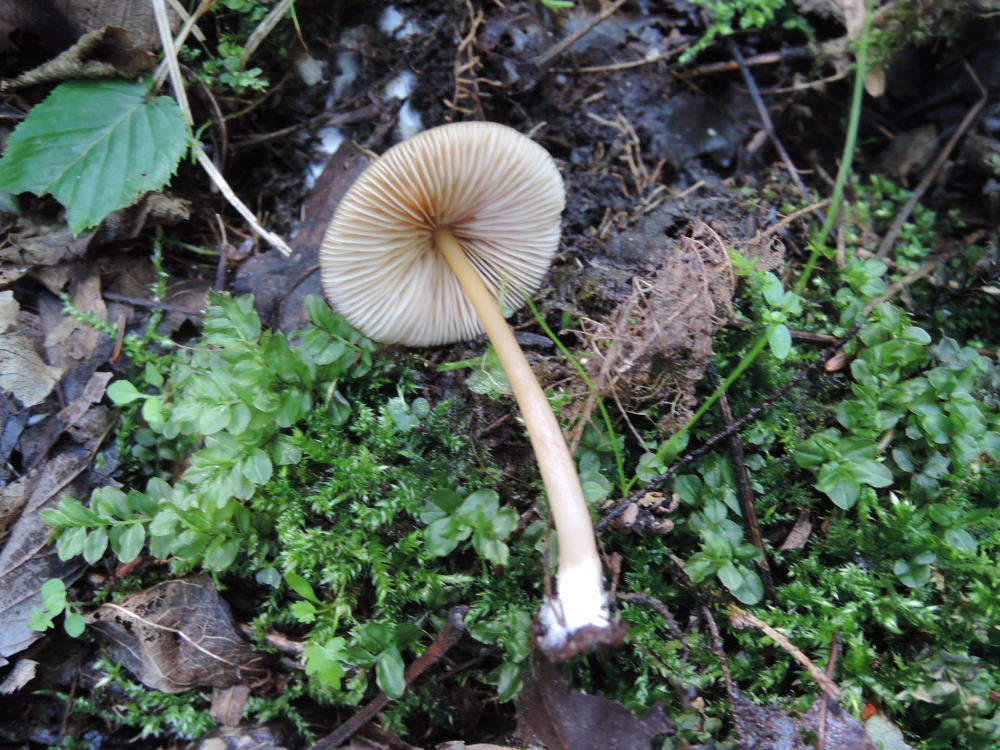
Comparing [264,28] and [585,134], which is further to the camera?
[585,134]

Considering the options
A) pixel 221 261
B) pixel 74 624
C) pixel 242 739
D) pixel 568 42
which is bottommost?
pixel 242 739

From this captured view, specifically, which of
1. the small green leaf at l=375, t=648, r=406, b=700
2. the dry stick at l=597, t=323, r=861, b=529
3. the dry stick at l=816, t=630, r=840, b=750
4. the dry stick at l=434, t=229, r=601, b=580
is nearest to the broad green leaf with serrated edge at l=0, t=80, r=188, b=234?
the dry stick at l=434, t=229, r=601, b=580

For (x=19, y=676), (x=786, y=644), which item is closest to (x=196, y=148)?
(x=19, y=676)

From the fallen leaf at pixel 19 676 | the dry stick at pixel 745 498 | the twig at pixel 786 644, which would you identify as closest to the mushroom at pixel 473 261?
the twig at pixel 786 644

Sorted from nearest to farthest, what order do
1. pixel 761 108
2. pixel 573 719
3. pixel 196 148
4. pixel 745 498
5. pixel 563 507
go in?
pixel 573 719 < pixel 563 507 < pixel 745 498 < pixel 196 148 < pixel 761 108

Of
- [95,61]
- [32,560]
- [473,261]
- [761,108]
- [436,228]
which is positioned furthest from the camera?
[761,108]

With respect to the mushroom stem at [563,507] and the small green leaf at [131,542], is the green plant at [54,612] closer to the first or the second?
the small green leaf at [131,542]

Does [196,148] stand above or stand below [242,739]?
above

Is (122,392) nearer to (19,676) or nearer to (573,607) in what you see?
(19,676)
